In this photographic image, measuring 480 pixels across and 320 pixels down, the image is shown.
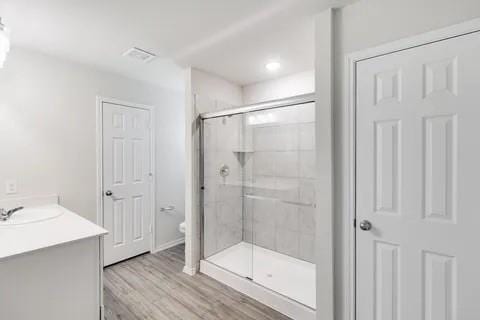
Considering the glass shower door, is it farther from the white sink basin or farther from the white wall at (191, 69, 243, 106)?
the white sink basin

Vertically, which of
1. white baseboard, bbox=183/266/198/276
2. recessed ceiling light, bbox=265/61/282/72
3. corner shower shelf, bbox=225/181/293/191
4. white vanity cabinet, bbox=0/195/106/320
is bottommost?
white baseboard, bbox=183/266/198/276

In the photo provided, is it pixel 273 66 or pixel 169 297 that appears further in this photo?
pixel 273 66

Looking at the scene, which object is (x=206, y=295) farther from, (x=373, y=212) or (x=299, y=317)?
(x=373, y=212)

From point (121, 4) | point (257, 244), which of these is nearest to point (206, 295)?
point (257, 244)

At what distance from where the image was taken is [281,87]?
309cm

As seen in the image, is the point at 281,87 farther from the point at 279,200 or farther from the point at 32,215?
the point at 32,215

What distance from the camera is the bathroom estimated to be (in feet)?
4.39

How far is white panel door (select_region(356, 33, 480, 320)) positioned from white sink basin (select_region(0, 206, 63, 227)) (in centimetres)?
237

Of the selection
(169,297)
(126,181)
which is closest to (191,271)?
(169,297)

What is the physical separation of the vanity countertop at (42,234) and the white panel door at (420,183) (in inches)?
71.1

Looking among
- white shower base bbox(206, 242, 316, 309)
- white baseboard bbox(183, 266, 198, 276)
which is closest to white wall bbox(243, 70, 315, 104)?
white shower base bbox(206, 242, 316, 309)

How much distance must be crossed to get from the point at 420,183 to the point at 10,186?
3283 millimetres

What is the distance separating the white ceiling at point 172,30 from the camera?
1.65 meters

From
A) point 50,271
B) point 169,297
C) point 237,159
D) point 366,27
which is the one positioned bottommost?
point 169,297
